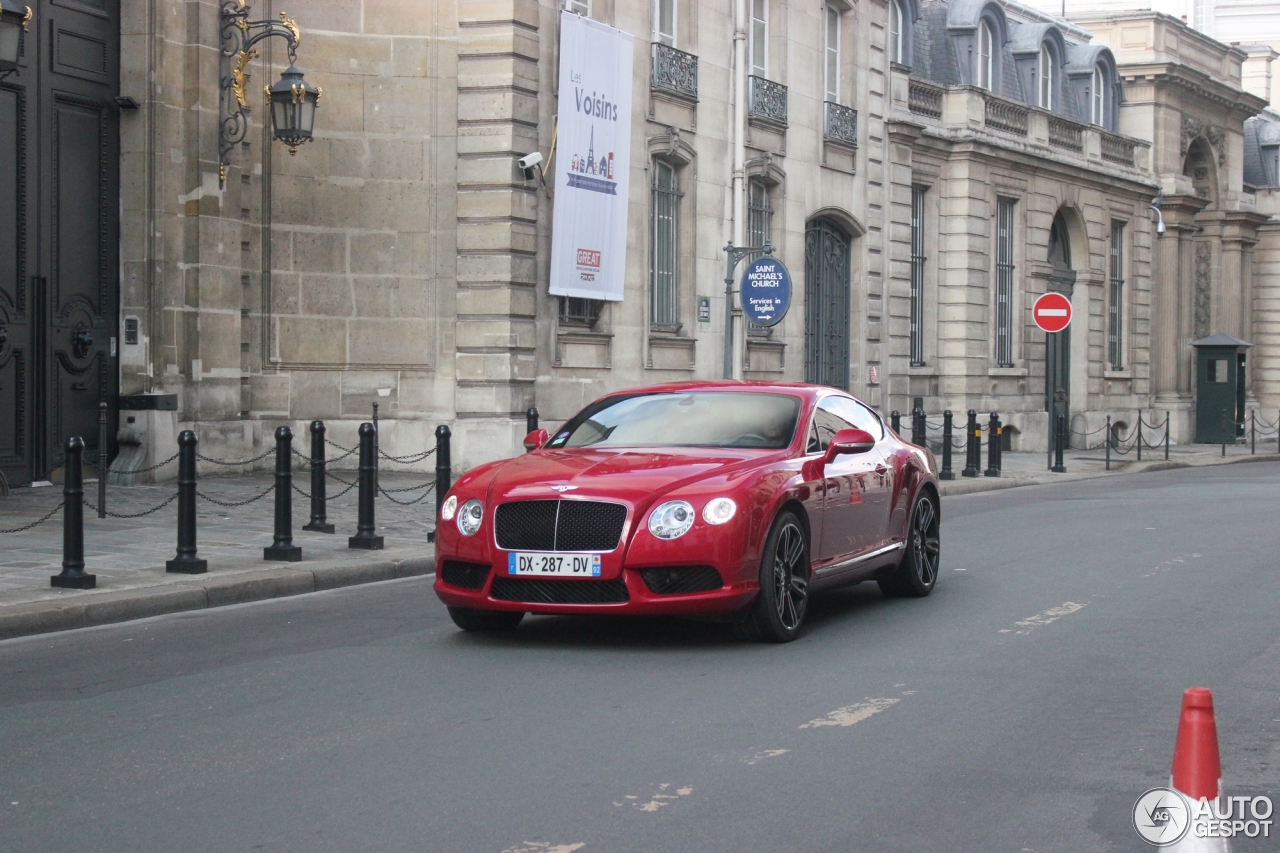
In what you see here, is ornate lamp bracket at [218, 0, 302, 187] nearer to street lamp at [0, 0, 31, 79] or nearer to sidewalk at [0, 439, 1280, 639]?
sidewalk at [0, 439, 1280, 639]

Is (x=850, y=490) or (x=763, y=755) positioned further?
(x=850, y=490)

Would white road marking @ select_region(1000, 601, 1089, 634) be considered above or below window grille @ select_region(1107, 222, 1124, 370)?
below

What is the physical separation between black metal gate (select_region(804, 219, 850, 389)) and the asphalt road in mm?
18601

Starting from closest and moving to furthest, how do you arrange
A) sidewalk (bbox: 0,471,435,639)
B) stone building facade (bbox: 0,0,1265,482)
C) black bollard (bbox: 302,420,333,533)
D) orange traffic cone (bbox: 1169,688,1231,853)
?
orange traffic cone (bbox: 1169,688,1231,853)
sidewalk (bbox: 0,471,435,639)
black bollard (bbox: 302,420,333,533)
stone building facade (bbox: 0,0,1265,482)

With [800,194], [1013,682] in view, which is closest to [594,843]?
[1013,682]

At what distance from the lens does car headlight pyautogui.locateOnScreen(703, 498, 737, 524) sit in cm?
834

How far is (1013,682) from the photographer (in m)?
7.71

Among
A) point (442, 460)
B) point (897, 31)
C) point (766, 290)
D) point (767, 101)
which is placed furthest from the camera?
point (897, 31)

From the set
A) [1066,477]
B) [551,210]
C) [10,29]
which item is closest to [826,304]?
[1066,477]

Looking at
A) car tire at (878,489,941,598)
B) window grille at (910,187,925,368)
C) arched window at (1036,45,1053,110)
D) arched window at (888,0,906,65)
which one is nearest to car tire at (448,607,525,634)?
car tire at (878,489,941,598)

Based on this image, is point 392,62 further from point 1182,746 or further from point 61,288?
point 1182,746

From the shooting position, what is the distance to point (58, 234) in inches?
683

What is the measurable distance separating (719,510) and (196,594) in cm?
397

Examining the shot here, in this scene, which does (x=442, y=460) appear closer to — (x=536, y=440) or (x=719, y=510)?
(x=536, y=440)
